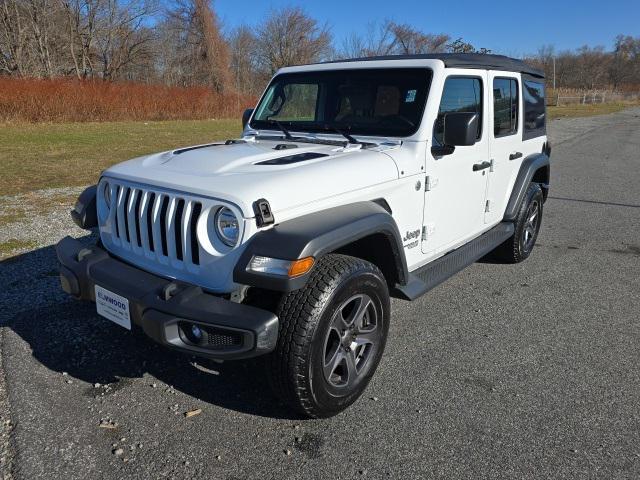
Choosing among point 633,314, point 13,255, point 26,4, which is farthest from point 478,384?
point 26,4

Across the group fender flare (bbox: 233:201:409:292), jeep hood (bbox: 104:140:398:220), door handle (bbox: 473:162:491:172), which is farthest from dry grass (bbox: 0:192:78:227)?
door handle (bbox: 473:162:491:172)

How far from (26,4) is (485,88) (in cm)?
3556

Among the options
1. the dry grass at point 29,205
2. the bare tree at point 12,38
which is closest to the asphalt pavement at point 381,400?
the dry grass at point 29,205

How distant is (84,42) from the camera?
3809 centimetres

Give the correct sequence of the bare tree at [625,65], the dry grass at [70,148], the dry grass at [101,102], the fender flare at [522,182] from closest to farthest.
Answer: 1. the fender flare at [522,182]
2. the dry grass at [70,148]
3. the dry grass at [101,102]
4. the bare tree at [625,65]

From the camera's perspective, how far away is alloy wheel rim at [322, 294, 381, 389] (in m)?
2.78

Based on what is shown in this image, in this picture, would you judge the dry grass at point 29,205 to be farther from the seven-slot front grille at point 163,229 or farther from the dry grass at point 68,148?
the seven-slot front grille at point 163,229

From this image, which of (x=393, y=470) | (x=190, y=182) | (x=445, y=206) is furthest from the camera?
(x=445, y=206)

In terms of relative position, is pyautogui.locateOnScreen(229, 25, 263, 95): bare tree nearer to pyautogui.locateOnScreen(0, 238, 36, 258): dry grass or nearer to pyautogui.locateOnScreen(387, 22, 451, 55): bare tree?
pyautogui.locateOnScreen(387, 22, 451, 55): bare tree

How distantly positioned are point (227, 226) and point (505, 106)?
313cm

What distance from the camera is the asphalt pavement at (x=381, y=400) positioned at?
2504mm

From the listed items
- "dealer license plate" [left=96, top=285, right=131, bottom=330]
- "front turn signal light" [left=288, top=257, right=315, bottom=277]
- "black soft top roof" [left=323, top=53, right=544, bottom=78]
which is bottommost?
"dealer license plate" [left=96, top=285, right=131, bottom=330]

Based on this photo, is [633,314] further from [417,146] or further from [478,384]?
[417,146]

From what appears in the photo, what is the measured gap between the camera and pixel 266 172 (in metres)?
2.75
